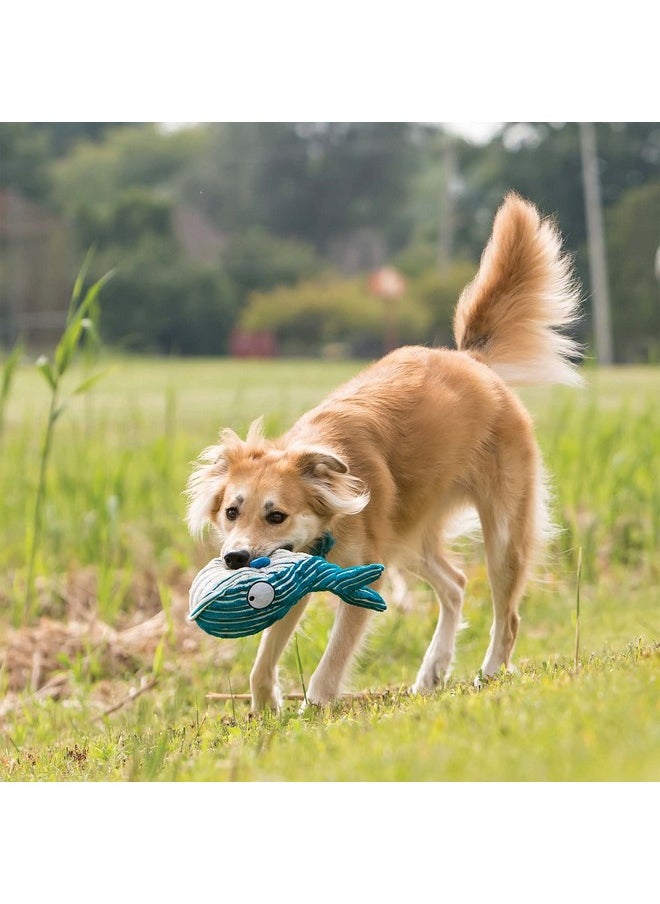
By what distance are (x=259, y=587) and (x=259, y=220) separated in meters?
24.0

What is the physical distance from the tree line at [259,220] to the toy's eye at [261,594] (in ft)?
50.6

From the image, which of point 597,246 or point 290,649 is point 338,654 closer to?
point 290,649

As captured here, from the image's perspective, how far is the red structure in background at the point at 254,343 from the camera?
A: 23.0m

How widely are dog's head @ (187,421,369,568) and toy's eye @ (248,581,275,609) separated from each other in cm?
10

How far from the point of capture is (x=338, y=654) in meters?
4.30

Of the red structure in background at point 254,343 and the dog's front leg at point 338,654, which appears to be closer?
the dog's front leg at point 338,654

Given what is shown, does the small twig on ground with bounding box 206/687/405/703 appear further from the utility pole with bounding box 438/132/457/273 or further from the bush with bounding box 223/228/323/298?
the bush with bounding box 223/228/323/298

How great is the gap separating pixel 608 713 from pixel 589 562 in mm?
3657

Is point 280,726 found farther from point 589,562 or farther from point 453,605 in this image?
point 589,562

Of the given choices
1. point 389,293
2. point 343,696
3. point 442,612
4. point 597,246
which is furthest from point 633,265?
point 389,293

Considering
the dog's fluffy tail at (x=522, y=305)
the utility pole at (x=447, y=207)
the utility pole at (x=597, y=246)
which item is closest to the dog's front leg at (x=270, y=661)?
the dog's fluffy tail at (x=522, y=305)

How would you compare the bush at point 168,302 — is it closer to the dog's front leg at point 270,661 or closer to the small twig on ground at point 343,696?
the small twig on ground at point 343,696

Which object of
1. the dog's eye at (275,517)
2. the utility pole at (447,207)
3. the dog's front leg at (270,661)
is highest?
the utility pole at (447,207)
